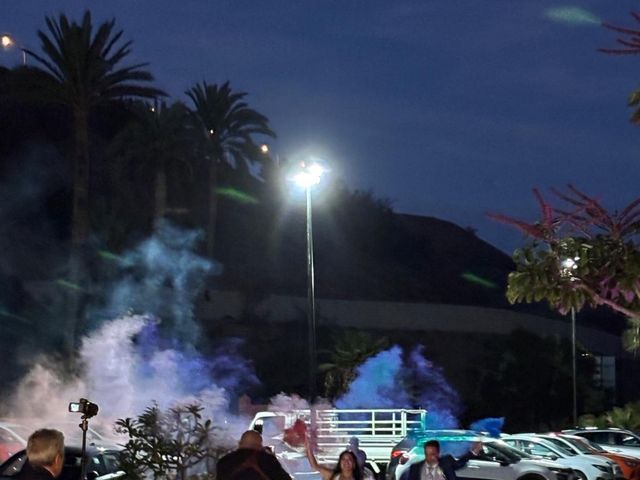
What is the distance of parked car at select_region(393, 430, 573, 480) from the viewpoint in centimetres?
2172

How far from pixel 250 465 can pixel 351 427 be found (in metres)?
22.1

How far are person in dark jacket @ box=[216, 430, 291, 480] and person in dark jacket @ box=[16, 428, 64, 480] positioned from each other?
245cm

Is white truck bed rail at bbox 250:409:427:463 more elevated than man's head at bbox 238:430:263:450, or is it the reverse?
man's head at bbox 238:430:263:450

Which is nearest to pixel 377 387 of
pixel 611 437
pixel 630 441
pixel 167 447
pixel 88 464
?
pixel 611 437

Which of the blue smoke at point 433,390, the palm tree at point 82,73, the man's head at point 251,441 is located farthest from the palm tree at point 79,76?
the man's head at point 251,441

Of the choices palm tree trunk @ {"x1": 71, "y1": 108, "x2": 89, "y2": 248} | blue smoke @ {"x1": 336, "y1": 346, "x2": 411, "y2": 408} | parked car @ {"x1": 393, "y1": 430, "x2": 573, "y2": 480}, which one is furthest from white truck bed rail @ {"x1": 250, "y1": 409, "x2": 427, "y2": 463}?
blue smoke @ {"x1": 336, "y1": 346, "x2": 411, "y2": 408}

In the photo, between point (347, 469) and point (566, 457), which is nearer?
point (347, 469)

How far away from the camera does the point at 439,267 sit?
107 m

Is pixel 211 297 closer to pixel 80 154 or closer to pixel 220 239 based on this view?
pixel 80 154

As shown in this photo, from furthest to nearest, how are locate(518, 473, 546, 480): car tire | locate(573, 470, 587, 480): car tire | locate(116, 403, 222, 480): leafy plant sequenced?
locate(573, 470, 587, 480): car tire < locate(518, 473, 546, 480): car tire < locate(116, 403, 222, 480): leafy plant

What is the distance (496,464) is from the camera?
21.9m

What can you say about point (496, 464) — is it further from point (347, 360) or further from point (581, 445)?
point (347, 360)

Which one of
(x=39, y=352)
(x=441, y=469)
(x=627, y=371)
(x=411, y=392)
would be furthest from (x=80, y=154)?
(x=627, y=371)

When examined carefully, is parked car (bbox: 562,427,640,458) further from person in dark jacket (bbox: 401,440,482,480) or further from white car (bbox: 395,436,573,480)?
person in dark jacket (bbox: 401,440,482,480)
